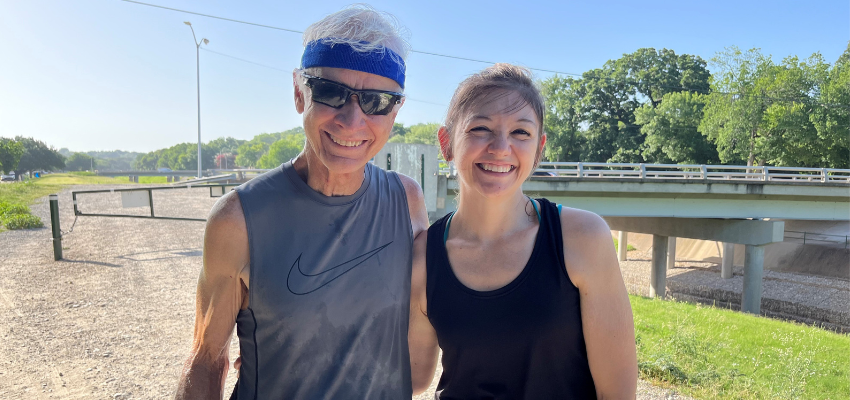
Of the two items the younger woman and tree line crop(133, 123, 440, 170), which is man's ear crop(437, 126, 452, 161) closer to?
the younger woman

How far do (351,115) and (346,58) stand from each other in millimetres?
226

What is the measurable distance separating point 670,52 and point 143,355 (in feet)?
168

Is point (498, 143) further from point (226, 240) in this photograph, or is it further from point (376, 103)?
point (226, 240)

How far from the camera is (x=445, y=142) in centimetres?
240

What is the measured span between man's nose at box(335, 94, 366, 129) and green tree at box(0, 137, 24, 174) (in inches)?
2850

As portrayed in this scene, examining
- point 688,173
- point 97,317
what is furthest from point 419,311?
point 688,173

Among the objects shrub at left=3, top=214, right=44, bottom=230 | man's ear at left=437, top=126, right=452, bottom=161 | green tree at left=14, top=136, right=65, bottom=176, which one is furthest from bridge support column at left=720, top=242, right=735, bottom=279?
green tree at left=14, top=136, right=65, bottom=176

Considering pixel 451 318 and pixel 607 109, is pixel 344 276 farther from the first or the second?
pixel 607 109

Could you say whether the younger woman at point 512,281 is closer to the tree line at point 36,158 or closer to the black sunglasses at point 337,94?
the black sunglasses at point 337,94

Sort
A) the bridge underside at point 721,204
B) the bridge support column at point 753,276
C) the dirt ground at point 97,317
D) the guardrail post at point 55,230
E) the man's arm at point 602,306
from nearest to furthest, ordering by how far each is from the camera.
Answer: the man's arm at point 602,306
the dirt ground at point 97,317
the guardrail post at point 55,230
the bridge underside at point 721,204
the bridge support column at point 753,276

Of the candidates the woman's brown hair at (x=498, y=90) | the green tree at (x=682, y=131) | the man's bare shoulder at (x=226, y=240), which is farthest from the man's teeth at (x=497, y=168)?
the green tree at (x=682, y=131)

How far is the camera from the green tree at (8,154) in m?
56.7

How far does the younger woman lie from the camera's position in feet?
6.07

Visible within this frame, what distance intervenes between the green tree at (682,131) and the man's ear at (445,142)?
40.8 m
